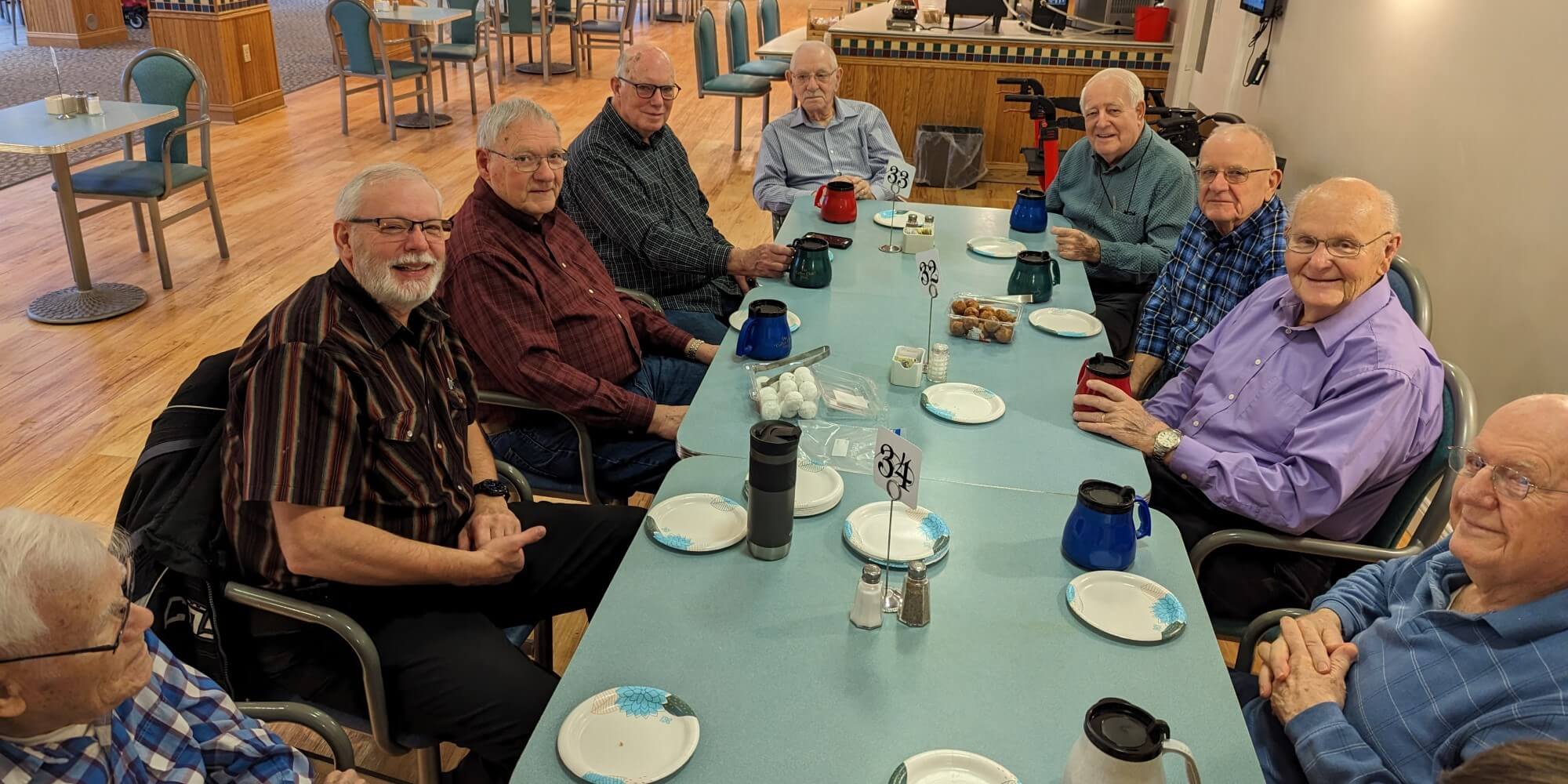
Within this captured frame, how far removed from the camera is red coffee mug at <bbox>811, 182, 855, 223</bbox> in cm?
354

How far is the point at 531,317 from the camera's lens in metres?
2.46

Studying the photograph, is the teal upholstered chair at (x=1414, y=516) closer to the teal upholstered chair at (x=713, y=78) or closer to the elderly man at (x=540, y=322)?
the elderly man at (x=540, y=322)

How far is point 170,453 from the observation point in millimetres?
1694

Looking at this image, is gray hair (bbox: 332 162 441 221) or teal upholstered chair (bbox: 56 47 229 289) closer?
gray hair (bbox: 332 162 441 221)

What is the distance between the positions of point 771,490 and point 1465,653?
0.99 m

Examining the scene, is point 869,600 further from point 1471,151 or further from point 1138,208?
point 1471,151

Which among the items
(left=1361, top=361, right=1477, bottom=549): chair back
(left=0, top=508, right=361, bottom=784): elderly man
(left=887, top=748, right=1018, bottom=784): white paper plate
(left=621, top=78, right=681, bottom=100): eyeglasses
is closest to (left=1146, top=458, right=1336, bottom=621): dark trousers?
(left=1361, top=361, right=1477, bottom=549): chair back

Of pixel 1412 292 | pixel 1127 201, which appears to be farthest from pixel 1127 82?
pixel 1412 292

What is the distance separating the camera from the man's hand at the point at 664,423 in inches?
99.0

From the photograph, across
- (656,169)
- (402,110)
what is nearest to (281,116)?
(402,110)

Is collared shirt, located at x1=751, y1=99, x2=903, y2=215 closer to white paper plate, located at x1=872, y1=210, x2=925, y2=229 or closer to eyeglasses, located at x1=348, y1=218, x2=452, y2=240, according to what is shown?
white paper plate, located at x1=872, y1=210, x2=925, y2=229

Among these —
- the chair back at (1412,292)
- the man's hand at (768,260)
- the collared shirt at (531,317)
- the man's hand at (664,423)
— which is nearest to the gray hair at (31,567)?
the collared shirt at (531,317)

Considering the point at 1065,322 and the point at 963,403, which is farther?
the point at 1065,322

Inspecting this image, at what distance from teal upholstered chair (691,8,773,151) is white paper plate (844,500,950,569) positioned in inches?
236
